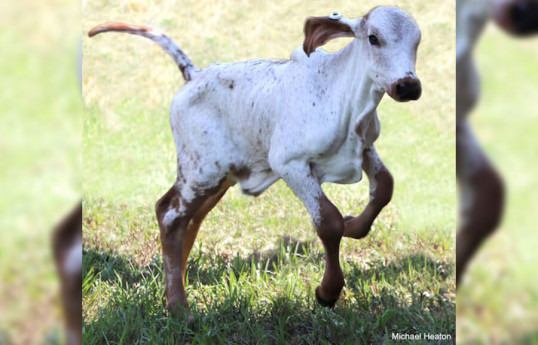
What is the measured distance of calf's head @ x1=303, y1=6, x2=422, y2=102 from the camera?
2.55m

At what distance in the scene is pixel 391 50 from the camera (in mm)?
2631

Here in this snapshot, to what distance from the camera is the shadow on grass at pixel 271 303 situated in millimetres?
3287

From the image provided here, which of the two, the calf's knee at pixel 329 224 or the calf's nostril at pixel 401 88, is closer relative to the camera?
the calf's nostril at pixel 401 88

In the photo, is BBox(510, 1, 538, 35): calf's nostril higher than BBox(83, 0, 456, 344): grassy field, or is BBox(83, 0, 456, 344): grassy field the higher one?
BBox(510, 1, 538, 35): calf's nostril

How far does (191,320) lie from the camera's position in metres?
3.38

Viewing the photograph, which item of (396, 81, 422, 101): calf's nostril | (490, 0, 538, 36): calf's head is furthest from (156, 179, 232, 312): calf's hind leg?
(490, 0, 538, 36): calf's head

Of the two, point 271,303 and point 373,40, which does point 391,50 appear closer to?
point 373,40

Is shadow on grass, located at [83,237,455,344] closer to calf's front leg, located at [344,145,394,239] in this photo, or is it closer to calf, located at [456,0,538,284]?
calf's front leg, located at [344,145,394,239]

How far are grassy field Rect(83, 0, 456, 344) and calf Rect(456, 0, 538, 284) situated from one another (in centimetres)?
137

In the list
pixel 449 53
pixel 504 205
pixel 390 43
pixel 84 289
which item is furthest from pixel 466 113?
pixel 84 289

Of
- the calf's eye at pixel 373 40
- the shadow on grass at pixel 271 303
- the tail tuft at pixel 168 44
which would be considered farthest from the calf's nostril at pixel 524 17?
the tail tuft at pixel 168 44

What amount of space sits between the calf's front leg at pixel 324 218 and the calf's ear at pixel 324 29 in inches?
22.6

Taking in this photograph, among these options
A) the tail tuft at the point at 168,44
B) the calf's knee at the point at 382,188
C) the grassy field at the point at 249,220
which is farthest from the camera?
the tail tuft at the point at 168,44

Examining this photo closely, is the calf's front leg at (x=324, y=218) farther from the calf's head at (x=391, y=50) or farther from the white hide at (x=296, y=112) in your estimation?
the calf's head at (x=391, y=50)
